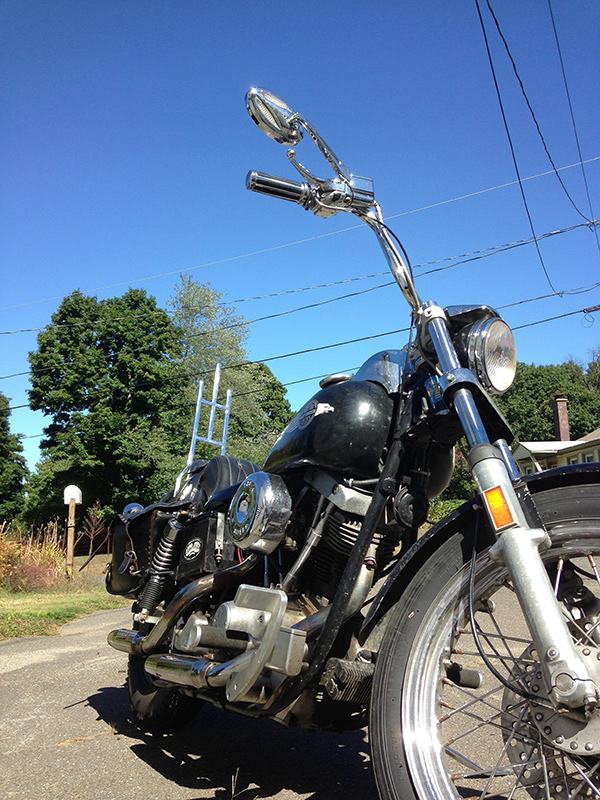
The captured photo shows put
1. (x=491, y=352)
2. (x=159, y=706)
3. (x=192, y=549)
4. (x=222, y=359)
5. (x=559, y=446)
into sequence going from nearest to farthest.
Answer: (x=491, y=352)
(x=192, y=549)
(x=159, y=706)
(x=222, y=359)
(x=559, y=446)

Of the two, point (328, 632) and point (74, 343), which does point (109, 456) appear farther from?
point (328, 632)

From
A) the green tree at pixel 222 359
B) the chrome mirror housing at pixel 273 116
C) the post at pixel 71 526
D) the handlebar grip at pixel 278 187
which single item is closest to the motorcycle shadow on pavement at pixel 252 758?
the handlebar grip at pixel 278 187

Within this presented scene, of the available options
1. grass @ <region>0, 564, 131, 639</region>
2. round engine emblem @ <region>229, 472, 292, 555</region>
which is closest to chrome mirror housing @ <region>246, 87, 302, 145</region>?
round engine emblem @ <region>229, 472, 292, 555</region>

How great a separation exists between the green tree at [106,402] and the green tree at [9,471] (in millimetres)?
3769

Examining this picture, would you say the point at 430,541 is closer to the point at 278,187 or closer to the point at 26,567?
the point at 278,187

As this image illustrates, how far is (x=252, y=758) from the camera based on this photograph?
9.57 ft

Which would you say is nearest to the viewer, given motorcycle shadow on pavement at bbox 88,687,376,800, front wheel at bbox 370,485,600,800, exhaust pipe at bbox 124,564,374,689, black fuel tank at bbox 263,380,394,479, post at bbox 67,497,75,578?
front wheel at bbox 370,485,600,800

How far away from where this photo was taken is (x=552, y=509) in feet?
5.46

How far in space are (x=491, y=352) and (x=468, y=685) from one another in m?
1.06

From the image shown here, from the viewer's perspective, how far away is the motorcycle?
162 cm

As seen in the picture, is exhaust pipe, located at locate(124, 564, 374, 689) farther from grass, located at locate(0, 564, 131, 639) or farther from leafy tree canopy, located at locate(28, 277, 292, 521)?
leafy tree canopy, located at locate(28, 277, 292, 521)

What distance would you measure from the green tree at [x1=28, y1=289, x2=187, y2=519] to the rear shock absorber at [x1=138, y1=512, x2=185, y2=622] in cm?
2358

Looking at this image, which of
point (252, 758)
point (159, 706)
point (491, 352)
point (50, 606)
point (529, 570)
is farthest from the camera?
point (50, 606)

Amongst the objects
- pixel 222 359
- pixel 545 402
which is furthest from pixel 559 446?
pixel 222 359
